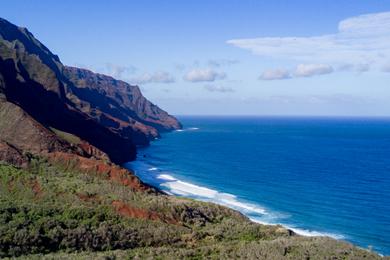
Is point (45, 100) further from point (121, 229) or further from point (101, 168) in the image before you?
point (121, 229)

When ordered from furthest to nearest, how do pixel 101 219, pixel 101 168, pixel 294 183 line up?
pixel 294 183 → pixel 101 168 → pixel 101 219

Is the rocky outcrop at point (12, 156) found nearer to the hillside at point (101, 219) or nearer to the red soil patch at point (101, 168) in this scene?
the hillside at point (101, 219)

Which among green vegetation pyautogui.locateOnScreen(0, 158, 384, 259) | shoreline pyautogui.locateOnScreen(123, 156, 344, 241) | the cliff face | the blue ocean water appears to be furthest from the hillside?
the blue ocean water

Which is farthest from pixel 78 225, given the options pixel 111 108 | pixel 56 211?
pixel 111 108

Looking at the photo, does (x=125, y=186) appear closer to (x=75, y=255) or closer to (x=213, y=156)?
(x=75, y=255)

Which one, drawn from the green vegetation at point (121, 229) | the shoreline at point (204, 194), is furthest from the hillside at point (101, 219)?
the shoreline at point (204, 194)

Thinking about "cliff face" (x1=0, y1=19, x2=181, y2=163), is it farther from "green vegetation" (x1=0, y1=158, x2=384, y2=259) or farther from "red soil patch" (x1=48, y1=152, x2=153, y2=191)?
"green vegetation" (x1=0, y1=158, x2=384, y2=259)

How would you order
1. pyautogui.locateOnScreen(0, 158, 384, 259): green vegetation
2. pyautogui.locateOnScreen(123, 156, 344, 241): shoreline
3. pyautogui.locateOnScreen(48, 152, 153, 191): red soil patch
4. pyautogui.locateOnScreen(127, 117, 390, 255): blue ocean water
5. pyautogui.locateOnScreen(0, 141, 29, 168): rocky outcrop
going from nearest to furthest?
pyautogui.locateOnScreen(0, 158, 384, 259): green vegetation < pyautogui.locateOnScreen(48, 152, 153, 191): red soil patch < pyautogui.locateOnScreen(0, 141, 29, 168): rocky outcrop < pyautogui.locateOnScreen(123, 156, 344, 241): shoreline < pyautogui.locateOnScreen(127, 117, 390, 255): blue ocean water

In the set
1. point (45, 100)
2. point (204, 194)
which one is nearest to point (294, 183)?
point (204, 194)
